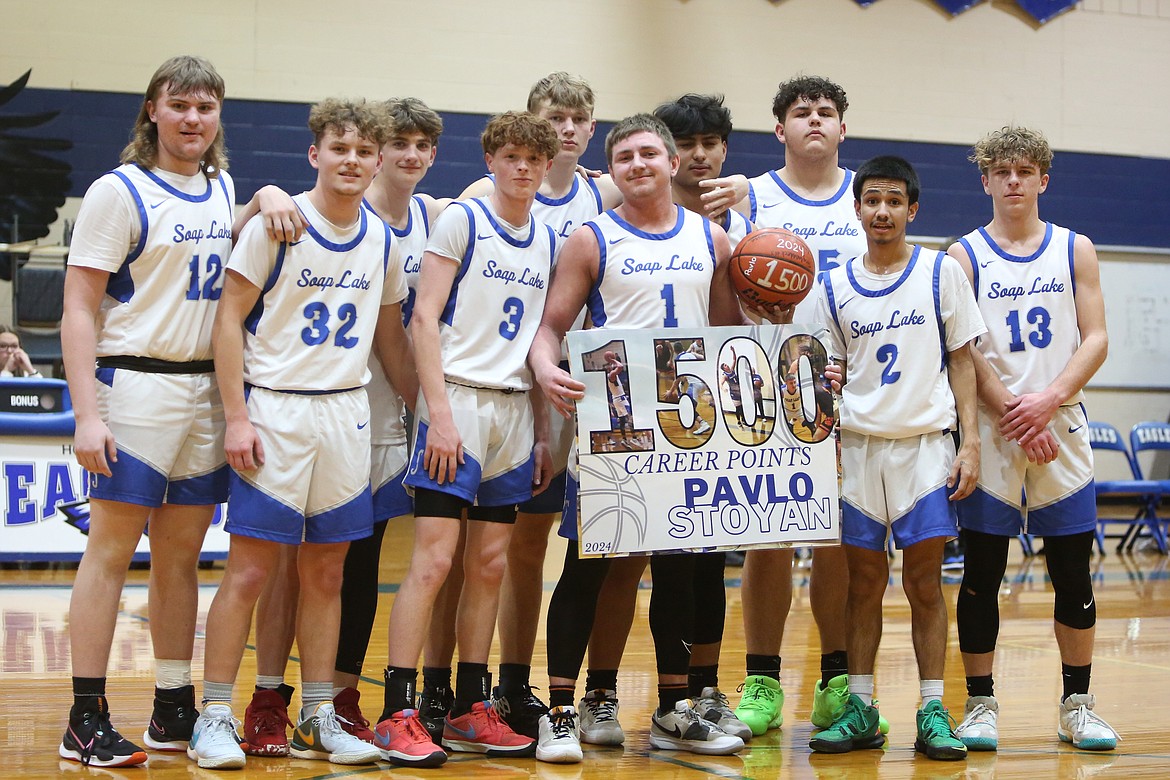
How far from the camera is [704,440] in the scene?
3643 mm

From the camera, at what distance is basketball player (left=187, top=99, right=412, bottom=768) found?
3.37m

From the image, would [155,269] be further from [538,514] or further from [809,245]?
[809,245]

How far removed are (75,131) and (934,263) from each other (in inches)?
367

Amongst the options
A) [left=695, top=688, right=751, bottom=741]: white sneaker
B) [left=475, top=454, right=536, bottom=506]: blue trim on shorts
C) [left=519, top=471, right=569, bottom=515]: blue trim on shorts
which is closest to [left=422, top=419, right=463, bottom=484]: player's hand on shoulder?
[left=475, top=454, right=536, bottom=506]: blue trim on shorts

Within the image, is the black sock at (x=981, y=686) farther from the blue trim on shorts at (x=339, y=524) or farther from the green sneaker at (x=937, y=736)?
the blue trim on shorts at (x=339, y=524)

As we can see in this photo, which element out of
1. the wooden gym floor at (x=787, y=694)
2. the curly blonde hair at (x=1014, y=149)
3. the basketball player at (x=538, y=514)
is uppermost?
the curly blonde hair at (x=1014, y=149)

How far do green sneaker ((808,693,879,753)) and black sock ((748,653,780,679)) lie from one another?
473mm

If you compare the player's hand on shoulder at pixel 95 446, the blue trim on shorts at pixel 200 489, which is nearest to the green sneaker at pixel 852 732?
the blue trim on shorts at pixel 200 489

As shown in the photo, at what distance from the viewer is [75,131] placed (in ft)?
35.7

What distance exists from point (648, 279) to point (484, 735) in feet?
4.79

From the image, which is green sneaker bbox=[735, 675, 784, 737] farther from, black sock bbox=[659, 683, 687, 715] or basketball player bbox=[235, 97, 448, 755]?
basketball player bbox=[235, 97, 448, 755]

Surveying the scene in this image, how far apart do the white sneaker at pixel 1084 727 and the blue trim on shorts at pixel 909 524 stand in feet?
2.48

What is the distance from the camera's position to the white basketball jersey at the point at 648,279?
12.1 feet

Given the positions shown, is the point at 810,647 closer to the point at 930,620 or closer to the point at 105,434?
the point at 930,620
